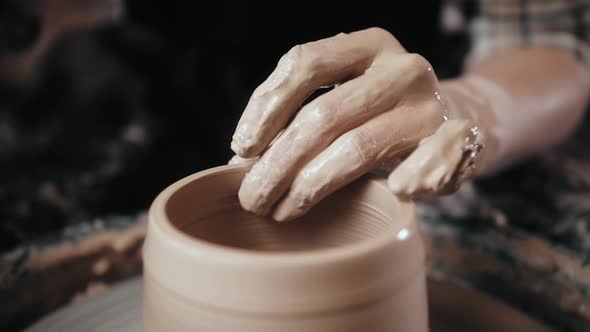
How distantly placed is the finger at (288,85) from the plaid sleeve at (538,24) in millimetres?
1323

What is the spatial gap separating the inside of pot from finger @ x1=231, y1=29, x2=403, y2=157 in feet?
0.33

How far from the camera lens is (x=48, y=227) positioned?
1.63m

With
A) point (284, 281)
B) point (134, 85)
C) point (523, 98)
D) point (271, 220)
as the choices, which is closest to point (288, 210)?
point (271, 220)

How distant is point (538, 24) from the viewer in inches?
72.7

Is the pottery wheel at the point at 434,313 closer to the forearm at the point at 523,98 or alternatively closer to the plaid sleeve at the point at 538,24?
the forearm at the point at 523,98

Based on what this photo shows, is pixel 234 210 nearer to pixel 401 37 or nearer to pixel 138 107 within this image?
pixel 401 37

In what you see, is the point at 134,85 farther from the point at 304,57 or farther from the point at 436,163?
the point at 436,163

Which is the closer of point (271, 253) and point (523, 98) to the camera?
point (271, 253)

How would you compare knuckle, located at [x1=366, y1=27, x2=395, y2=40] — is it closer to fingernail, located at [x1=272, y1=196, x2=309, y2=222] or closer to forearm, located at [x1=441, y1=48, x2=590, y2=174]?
fingernail, located at [x1=272, y1=196, x2=309, y2=222]

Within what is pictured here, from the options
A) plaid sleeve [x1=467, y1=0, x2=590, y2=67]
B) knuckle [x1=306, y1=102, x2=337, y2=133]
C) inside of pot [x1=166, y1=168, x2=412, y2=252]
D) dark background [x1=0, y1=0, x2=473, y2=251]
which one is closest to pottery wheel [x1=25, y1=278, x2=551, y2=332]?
inside of pot [x1=166, y1=168, x2=412, y2=252]

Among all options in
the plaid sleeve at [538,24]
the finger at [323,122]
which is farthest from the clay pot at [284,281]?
the plaid sleeve at [538,24]

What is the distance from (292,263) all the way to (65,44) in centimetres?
176

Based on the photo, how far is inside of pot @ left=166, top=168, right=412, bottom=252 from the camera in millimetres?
750

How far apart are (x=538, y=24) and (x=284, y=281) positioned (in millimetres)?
1653
